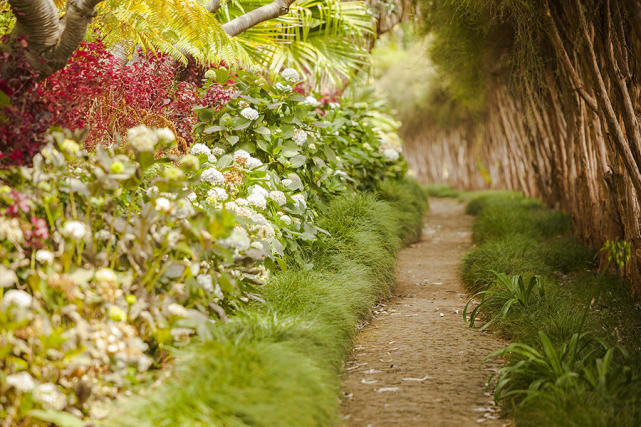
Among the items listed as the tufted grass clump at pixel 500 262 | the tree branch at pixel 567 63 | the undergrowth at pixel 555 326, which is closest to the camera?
the undergrowth at pixel 555 326

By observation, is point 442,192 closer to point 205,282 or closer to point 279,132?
point 279,132

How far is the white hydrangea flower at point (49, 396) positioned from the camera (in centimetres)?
206

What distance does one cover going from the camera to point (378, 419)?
260 cm

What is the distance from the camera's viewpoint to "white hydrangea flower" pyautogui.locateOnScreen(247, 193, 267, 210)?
12.0ft

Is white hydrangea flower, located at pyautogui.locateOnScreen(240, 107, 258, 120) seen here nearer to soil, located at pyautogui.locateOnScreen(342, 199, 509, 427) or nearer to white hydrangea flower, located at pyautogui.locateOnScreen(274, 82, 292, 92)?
white hydrangea flower, located at pyautogui.locateOnScreen(274, 82, 292, 92)

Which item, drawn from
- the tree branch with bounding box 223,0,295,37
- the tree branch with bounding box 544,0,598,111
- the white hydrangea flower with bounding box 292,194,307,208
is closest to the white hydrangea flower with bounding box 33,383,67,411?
the white hydrangea flower with bounding box 292,194,307,208

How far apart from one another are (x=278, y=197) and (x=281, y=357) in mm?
1699

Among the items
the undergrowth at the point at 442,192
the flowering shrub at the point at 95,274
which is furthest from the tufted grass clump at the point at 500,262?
the undergrowth at the point at 442,192

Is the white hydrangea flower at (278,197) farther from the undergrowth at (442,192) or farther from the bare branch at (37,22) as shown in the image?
the undergrowth at (442,192)

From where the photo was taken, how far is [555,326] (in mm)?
3281

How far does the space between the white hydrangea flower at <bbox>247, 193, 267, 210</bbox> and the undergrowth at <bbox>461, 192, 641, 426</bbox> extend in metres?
1.60

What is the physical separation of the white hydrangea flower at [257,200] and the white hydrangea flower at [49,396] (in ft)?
5.85

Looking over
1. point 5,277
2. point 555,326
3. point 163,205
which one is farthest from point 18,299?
point 555,326

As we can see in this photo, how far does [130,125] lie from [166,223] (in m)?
1.77
